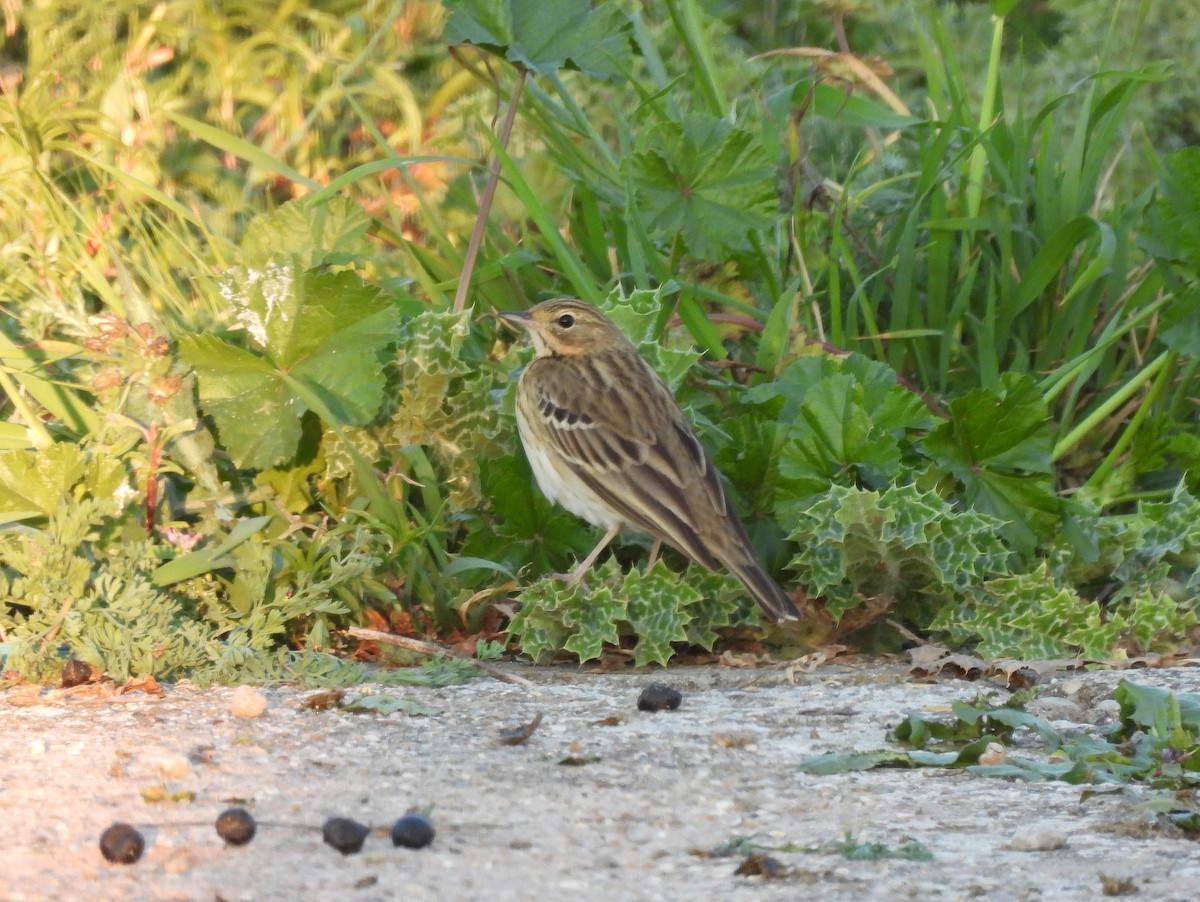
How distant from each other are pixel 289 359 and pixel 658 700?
159 cm

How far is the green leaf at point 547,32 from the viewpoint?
4910 millimetres

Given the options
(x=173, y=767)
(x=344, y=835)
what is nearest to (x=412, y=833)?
(x=344, y=835)

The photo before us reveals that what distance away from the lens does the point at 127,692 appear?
3.90m

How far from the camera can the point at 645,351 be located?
503 cm

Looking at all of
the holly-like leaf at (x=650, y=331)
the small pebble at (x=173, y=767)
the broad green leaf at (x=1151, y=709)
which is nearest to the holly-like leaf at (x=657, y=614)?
the holly-like leaf at (x=650, y=331)

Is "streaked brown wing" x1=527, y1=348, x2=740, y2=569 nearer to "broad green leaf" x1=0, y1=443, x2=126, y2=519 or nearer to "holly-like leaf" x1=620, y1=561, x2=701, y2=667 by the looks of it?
"holly-like leaf" x1=620, y1=561, x2=701, y2=667

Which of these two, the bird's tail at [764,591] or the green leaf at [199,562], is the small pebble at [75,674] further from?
the bird's tail at [764,591]

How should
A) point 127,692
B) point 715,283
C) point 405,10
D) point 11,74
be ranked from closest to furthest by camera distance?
point 127,692 → point 715,283 → point 11,74 → point 405,10

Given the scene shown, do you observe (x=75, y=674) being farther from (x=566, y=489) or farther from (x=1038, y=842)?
(x=1038, y=842)

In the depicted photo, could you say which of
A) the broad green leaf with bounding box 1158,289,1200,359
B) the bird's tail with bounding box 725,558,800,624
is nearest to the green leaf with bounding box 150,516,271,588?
the bird's tail with bounding box 725,558,800,624

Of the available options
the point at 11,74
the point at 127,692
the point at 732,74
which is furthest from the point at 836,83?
the point at 127,692

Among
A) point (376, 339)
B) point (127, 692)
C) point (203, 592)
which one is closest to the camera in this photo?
point (127, 692)

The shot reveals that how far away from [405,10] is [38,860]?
18.5ft

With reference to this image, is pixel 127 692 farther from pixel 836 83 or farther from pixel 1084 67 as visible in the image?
pixel 1084 67
